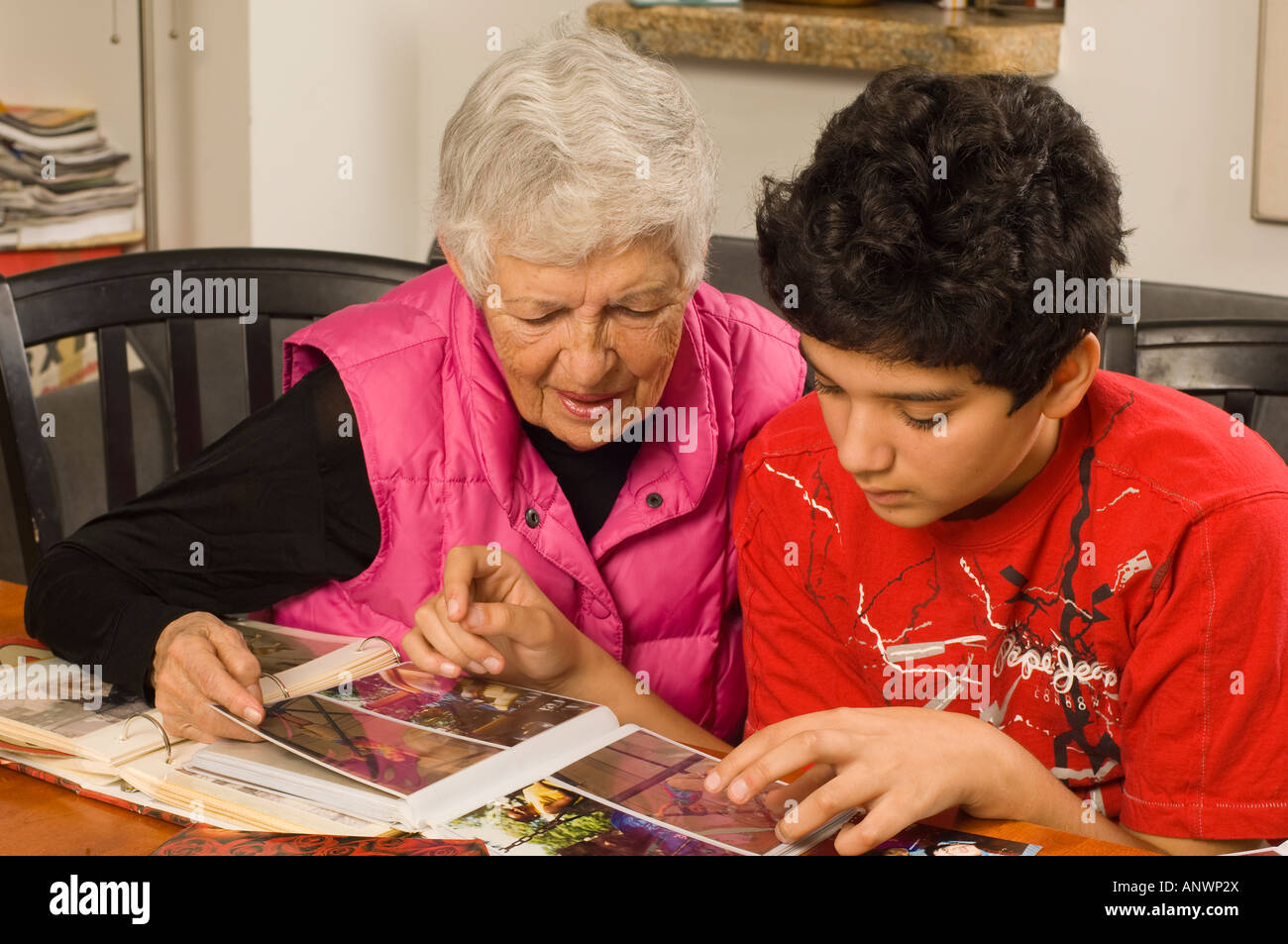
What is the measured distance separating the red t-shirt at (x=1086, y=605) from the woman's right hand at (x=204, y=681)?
50cm

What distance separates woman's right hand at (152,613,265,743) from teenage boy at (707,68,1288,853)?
38 cm

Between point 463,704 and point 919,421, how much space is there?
42 cm

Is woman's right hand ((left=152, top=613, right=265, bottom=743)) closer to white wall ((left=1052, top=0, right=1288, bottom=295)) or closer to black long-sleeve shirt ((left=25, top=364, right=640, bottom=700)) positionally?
black long-sleeve shirt ((left=25, top=364, right=640, bottom=700))

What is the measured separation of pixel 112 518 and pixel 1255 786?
3.51ft

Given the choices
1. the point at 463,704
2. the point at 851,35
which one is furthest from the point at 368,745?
the point at 851,35

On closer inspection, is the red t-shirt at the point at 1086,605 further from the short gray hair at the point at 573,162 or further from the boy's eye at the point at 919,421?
the short gray hair at the point at 573,162

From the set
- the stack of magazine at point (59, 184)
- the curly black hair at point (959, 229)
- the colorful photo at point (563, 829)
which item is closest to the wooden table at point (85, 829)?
the colorful photo at point (563, 829)

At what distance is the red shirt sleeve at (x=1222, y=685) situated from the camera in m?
1.01

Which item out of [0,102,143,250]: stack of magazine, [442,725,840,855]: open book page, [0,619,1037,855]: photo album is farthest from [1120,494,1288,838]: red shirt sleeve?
[0,102,143,250]: stack of magazine

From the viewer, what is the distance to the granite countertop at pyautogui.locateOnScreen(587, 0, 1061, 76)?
2.47 meters

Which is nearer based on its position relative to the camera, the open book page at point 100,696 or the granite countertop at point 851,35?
the open book page at point 100,696

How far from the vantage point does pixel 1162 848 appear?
1.03m

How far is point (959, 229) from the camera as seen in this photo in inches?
38.6
